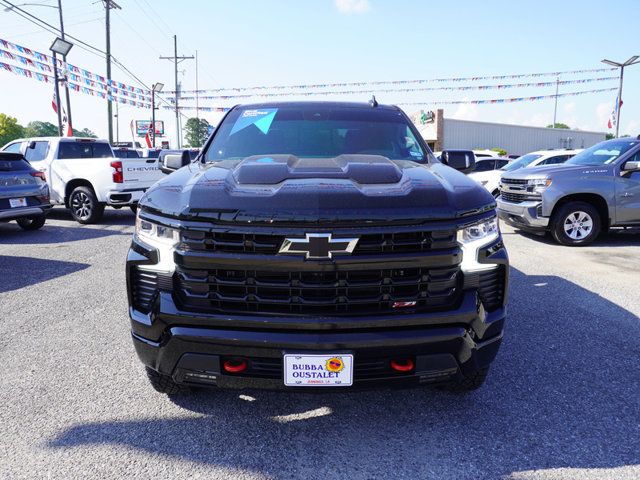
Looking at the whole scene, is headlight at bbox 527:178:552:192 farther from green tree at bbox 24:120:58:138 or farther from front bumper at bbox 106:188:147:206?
green tree at bbox 24:120:58:138

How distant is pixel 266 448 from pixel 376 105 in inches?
113

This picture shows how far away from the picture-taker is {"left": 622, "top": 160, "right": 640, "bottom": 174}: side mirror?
25.2 feet

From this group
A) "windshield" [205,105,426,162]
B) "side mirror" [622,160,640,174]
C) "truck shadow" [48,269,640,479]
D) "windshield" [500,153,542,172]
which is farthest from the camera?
"windshield" [500,153,542,172]

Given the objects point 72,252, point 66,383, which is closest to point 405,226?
point 66,383

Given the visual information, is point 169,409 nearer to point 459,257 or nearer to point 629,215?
point 459,257

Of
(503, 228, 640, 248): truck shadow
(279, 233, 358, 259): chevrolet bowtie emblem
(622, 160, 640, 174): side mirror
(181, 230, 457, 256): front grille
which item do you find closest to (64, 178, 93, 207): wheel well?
(503, 228, 640, 248): truck shadow

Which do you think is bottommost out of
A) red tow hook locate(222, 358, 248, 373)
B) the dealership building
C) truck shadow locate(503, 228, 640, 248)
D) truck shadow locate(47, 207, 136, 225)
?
truck shadow locate(47, 207, 136, 225)

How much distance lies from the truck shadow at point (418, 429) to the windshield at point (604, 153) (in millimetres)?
5966

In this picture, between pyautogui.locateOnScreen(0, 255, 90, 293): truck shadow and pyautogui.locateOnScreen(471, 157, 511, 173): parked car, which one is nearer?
pyautogui.locateOnScreen(0, 255, 90, 293): truck shadow

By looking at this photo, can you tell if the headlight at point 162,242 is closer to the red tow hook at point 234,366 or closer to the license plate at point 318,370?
the red tow hook at point 234,366

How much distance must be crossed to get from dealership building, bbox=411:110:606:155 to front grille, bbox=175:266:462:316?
35256 millimetres

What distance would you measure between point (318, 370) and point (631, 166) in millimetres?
7738

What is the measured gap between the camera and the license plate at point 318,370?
216 cm

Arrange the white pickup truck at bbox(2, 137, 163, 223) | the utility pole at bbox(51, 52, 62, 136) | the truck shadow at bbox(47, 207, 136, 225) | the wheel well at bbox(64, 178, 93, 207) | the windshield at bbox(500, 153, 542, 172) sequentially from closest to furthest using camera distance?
1. the white pickup truck at bbox(2, 137, 163, 223)
2. the wheel well at bbox(64, 178, 93, 207)
3. the truck shadow at bbox(47, 207, 136, 225)
4. the windshield at bbox(500, 153, 542, 172)
5. the utility pole at bbox(51, 52, 62, 136)
